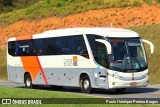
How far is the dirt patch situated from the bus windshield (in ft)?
82.3

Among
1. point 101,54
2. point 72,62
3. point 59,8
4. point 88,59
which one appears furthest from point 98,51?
point 59,8

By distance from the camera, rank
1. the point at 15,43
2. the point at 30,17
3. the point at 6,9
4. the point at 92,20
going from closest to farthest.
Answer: the point at 15,43
the point at 92,20
the point at 30,17
the point at 6,9

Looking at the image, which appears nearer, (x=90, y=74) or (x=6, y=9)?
(x=90, y=74)

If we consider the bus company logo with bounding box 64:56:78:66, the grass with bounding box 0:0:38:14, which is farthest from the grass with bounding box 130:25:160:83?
the grass with bounding box 0:0:38:14

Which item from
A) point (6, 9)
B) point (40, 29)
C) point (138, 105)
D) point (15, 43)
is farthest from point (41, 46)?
point (6, 9)

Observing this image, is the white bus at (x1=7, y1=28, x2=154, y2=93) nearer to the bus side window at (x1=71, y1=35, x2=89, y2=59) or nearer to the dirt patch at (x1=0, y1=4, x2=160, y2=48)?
the bus side window at (x1=71, y1=35, x2=89, y2=59)

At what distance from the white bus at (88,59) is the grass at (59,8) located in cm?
2660

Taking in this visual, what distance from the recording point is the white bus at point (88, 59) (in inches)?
898

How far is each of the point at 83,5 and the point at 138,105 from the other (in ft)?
141

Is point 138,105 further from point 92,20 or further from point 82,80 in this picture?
point 92,20

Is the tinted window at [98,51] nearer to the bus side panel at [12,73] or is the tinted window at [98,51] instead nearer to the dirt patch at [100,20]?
the bus side panel at [12,73]

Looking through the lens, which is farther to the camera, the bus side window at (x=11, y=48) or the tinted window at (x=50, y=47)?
the bus side window at (x=11, y=48)

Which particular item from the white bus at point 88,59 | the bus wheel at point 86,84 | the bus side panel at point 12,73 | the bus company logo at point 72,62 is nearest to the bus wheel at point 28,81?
the white bus at point 88,59

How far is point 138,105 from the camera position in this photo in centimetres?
1552
